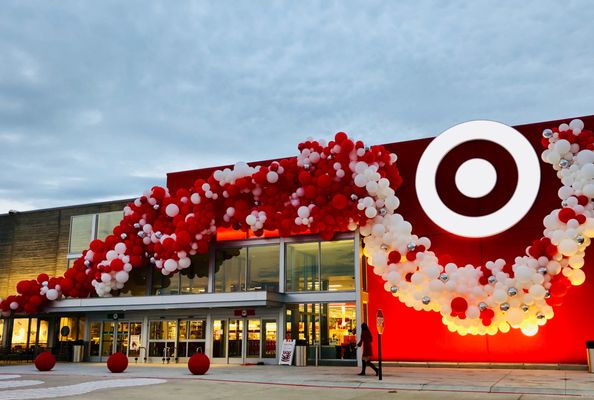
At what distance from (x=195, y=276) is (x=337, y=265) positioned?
6.62 meters

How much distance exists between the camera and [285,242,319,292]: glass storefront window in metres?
22.9

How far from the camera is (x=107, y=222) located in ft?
93.7

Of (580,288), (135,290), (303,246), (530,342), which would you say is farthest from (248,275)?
(580,288)

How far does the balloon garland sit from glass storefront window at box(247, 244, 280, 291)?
5.84ft

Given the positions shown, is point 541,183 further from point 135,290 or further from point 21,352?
point 21,352

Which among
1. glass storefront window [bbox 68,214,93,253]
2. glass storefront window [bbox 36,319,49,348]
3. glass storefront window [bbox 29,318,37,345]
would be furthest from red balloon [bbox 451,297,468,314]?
glass storefront window [bbox 29,318,37,345]

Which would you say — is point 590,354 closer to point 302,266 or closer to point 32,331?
point 302,266

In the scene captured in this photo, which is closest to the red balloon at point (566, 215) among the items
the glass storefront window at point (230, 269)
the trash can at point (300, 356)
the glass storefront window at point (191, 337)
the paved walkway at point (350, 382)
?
the paved walkway at point (350, 382)

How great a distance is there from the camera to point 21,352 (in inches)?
1093

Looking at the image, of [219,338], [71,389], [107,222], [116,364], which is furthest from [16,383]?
[107,222]

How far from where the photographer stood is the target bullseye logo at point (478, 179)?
20109 millimetres

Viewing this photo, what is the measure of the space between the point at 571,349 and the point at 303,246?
10.5 meters

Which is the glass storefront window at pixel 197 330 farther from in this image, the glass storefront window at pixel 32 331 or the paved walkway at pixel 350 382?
the glass storefront window at pixel 32 331

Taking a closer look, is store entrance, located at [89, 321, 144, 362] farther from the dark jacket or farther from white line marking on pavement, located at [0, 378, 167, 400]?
the dark jacket
